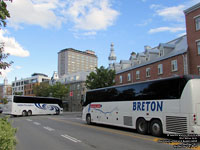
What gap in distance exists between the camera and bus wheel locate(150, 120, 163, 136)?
11297 mm

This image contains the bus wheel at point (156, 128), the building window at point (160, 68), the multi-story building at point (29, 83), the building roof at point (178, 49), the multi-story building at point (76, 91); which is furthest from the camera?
the multi-story building at point (29, 83)

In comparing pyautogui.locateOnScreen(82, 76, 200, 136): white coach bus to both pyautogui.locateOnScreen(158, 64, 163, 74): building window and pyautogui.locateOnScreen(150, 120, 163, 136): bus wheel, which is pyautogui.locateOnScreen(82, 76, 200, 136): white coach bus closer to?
pyautogui.locateOnScreen(150, 120, 163, 136): bus wheel

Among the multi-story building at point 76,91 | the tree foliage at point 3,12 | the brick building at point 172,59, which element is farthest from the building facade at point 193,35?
the multi-story building at point 76,91

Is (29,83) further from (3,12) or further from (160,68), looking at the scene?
(3,12)

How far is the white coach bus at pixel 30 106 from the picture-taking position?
A: 31578 millimetres

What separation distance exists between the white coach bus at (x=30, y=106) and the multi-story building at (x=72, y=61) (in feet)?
386

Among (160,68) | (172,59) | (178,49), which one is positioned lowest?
(160,68)

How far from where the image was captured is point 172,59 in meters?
30.6

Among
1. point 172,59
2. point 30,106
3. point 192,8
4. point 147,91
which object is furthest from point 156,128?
point 30,106

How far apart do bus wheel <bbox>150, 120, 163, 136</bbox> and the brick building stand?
17.7 meters

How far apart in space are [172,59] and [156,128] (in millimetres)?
21282

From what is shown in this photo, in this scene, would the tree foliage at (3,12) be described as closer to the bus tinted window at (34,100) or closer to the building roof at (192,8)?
the building roof at (192,8)

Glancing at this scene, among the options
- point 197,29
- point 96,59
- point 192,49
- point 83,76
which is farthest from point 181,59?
point 96,59

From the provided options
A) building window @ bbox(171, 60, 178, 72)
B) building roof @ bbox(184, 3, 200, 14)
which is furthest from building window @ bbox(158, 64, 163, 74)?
building roof @ bbox(184, 3, 200, 14)
